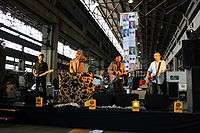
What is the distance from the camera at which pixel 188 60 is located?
6.52 meters

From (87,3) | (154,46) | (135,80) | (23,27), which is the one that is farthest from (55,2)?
(154,46)

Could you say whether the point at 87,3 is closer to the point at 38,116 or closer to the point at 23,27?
the point at 23,27

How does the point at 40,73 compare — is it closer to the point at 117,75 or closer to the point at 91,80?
the point at 91,80

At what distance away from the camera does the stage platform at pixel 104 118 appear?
6230 millimetres

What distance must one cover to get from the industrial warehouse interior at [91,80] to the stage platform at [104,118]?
18 millimetres

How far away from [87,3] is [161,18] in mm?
5139

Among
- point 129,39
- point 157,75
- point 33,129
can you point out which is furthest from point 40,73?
point 129,39

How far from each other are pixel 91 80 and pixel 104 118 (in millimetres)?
1753

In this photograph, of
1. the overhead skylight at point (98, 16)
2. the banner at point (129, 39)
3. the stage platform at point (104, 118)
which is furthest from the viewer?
the overhead skylight at point (98, 16)

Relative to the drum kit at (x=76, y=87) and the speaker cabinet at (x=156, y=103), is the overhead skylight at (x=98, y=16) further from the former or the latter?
the speaker cabinet at (x=156, y=103)

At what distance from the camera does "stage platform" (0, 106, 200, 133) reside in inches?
245

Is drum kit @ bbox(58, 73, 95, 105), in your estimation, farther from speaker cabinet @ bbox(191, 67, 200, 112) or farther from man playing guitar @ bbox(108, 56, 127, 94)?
speaker cabinet @ bbox(191, 67, 200, 112)

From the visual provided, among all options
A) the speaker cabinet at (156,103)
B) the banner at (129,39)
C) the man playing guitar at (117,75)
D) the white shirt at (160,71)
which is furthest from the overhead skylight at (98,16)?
the speaker cabinet at (156,103)

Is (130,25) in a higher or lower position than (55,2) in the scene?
→ lower
